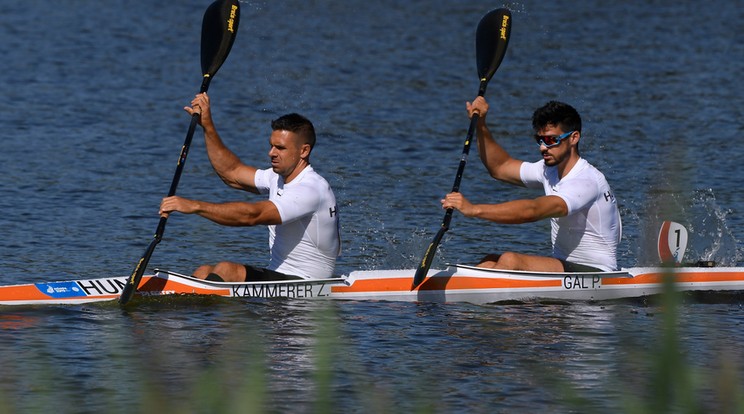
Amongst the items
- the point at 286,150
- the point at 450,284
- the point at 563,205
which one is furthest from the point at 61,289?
the point at 563,205

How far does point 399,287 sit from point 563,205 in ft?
5.27

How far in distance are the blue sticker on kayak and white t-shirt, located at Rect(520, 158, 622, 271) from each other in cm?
406

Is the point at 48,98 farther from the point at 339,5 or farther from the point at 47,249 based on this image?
the point at 339,5

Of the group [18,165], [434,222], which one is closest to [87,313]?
[434,222]

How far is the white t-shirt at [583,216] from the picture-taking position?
11.7m

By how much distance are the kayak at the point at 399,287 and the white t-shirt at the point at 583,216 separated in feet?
0.70

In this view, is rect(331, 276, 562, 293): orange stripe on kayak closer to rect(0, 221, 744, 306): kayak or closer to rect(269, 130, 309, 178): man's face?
rect(0, 221, 744, 306): kayak

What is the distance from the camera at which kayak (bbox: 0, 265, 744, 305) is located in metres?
11.5

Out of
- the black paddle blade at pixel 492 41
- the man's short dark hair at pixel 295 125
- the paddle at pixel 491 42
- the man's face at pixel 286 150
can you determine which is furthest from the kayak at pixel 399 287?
the black paddle blade at pixel 492 41

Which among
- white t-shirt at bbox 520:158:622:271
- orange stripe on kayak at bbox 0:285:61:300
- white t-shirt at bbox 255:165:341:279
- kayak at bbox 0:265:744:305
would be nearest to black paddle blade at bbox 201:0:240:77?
white t-shirt at bbox 255:165:341:279

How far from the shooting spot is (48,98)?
24.4m

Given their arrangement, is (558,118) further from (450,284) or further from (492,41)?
(492,41)

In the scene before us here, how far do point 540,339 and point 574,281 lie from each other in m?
1.33

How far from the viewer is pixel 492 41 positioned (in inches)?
540
